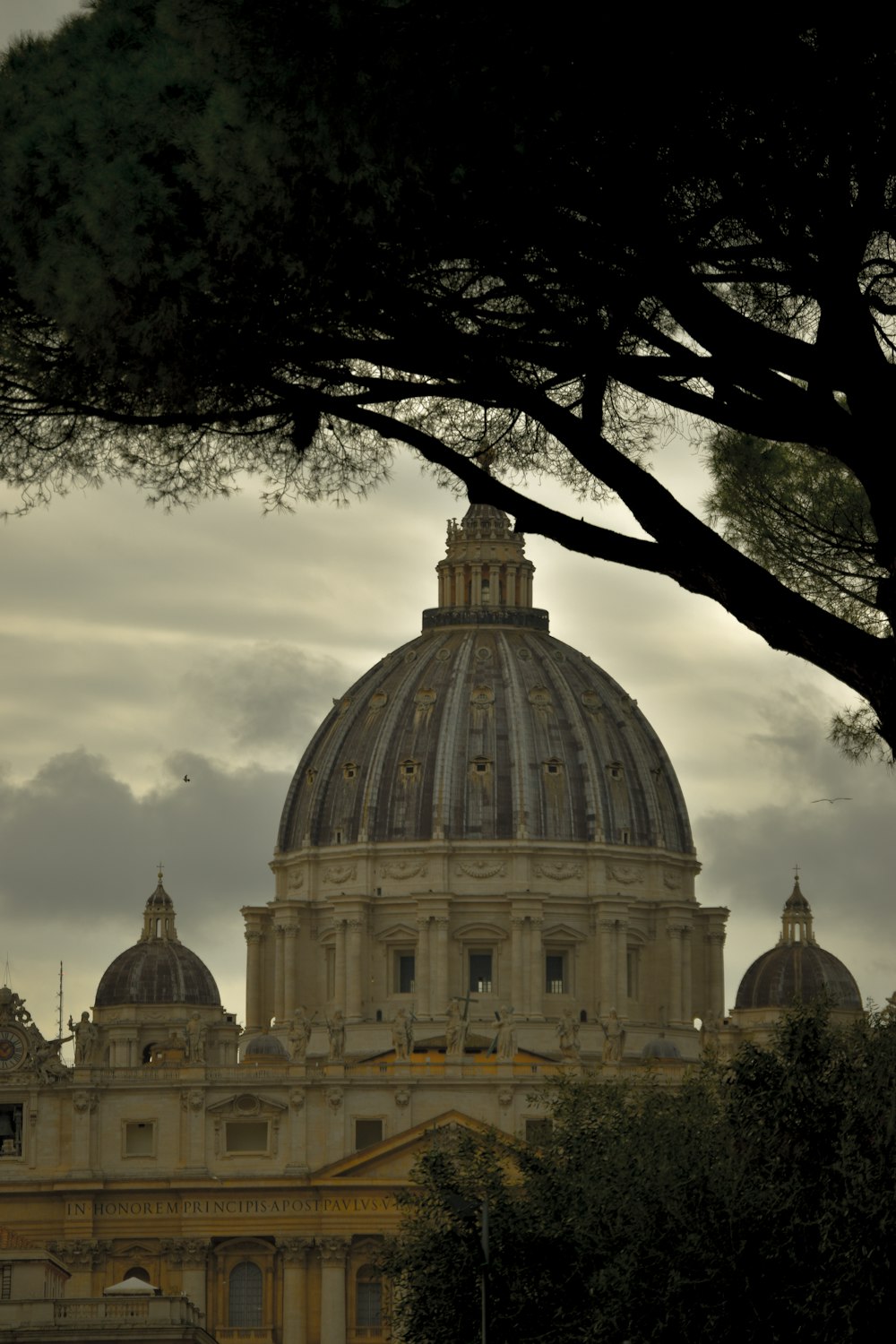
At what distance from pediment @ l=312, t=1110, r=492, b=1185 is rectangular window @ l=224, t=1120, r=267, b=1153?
2867 mm

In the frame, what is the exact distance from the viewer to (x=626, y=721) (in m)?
147

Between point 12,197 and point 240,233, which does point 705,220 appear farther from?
point 12,197

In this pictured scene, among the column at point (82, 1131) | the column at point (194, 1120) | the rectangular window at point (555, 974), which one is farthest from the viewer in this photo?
the rectangular window at point (555, 974)

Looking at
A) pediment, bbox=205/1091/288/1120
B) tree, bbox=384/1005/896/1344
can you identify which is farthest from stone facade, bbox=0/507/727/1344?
tree, bbox=384/1005/896/1344

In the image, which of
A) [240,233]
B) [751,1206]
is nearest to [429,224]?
[240,233]

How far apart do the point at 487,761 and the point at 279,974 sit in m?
12.6

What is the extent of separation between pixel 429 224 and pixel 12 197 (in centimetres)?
299

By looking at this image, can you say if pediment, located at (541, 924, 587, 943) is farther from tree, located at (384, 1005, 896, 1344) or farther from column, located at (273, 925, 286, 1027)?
tree, located at (384, 1005, 896, 1344)

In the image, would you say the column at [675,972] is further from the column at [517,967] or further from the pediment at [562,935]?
the column at [517,967]

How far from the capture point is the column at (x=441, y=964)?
138625 millimetres

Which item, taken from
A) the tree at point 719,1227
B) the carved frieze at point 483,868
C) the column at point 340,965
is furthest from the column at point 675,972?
the tree at point 719,1227

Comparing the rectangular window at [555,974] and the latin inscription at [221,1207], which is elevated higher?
the rectangular window at [555,974]

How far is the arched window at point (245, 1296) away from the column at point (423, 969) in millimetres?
24809

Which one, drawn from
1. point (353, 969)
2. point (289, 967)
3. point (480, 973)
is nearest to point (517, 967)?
point (480, 973)
